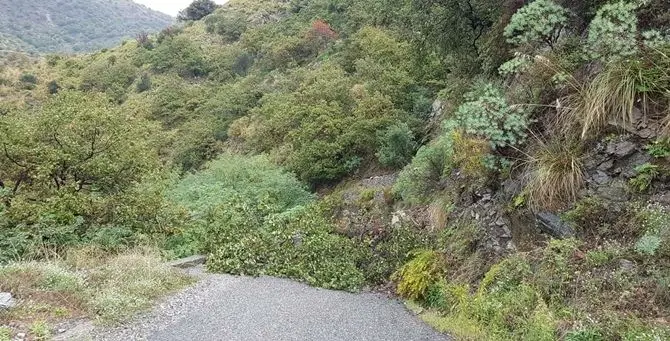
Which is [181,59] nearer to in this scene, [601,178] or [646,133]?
[601,178]

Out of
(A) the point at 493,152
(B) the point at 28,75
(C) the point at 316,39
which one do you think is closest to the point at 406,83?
(A) the point at 493,152

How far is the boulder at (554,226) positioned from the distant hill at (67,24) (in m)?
90.8

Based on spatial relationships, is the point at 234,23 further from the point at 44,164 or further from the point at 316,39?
the point at 44,164

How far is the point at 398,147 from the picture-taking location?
1577 centimetres

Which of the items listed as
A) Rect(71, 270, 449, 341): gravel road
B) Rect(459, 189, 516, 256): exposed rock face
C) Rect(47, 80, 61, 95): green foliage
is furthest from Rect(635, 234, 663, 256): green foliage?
Rect(47, 80, 61, 95): green foliage

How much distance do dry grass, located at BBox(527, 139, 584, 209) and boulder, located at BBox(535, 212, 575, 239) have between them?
0.37 ft

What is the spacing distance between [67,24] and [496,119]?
124487 millimetres

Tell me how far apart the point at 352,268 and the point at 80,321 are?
4151mm

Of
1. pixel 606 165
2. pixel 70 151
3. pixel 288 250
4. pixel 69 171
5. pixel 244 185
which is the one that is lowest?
pixel 244 185

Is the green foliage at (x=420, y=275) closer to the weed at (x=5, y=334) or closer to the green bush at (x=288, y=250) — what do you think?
the green bush at (x=288, y=250)

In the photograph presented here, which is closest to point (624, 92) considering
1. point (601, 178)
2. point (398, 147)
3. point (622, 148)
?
point (622, 148)

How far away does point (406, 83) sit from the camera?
759 inches

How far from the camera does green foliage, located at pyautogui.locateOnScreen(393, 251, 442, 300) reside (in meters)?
6.87

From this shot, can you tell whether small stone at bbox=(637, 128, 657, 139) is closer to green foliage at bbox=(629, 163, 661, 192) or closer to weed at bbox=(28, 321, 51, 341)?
green foliage at bbox=(629, 163, 661, 192)
